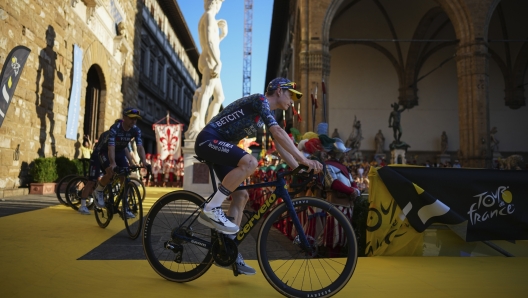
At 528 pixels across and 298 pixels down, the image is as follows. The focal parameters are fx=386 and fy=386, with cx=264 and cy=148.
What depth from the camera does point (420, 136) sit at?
94.8 ft

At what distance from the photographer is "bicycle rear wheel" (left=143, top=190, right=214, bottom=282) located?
10.3 feet

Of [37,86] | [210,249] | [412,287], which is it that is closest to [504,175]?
[412,287]

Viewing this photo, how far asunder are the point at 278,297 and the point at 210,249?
65cm

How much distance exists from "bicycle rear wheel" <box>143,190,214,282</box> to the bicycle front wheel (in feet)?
1.68

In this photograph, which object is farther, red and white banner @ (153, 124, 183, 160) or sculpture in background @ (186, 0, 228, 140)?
red and white banner @ (153, 124, 183, 160)

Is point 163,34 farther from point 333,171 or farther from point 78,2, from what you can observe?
point 333,171

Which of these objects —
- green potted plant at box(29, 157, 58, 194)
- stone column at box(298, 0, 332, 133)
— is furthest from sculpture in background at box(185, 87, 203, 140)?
stone column at box(298, 0, 332, 133)

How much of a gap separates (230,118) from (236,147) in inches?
10.0

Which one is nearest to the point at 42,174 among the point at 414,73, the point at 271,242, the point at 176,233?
the point at 176,233

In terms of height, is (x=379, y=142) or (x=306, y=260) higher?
(x=379, y=142)

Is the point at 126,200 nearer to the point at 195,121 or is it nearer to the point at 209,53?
the point at 195,121

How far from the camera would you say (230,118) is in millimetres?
3100

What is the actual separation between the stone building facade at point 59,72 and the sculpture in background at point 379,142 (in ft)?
55.4

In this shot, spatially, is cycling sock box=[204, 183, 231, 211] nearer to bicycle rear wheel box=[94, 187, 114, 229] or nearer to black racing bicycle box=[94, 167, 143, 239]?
black racing bicycle box=[94, 167, 143, 239]
